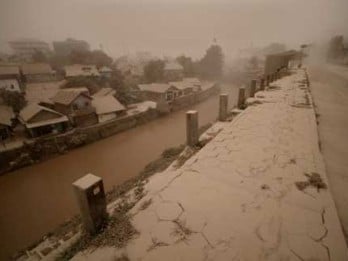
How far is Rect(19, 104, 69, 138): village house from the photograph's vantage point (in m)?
13.0

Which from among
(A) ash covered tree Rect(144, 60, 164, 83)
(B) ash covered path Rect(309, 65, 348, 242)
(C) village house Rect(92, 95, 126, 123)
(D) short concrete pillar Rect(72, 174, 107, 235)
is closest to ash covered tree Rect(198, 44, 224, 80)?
(A) ash covered tree Rect(144, 60, 164, 83)

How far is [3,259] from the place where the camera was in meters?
6.25

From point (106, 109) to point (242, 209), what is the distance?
15245 mm

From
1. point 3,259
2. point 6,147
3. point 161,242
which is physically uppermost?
point 161,242

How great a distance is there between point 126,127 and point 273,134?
43.8ft

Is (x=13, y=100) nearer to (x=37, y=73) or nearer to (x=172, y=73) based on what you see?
(x=37, y=73)

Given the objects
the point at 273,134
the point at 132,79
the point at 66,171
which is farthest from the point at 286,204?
the point at 132,79

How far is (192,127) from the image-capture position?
474cm

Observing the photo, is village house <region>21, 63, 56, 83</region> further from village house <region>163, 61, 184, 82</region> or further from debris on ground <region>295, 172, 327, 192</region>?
debris on ground <region>295, 172, 327, 192</region>

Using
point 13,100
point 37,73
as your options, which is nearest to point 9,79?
point 37,73

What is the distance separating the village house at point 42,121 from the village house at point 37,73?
13.1 metres

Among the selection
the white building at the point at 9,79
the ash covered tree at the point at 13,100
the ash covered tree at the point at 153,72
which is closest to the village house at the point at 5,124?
the ash covered tree at the point at 13,100

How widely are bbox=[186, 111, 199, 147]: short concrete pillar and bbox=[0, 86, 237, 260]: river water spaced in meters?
5.79

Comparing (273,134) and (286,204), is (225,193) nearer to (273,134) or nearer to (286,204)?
(286,204)
